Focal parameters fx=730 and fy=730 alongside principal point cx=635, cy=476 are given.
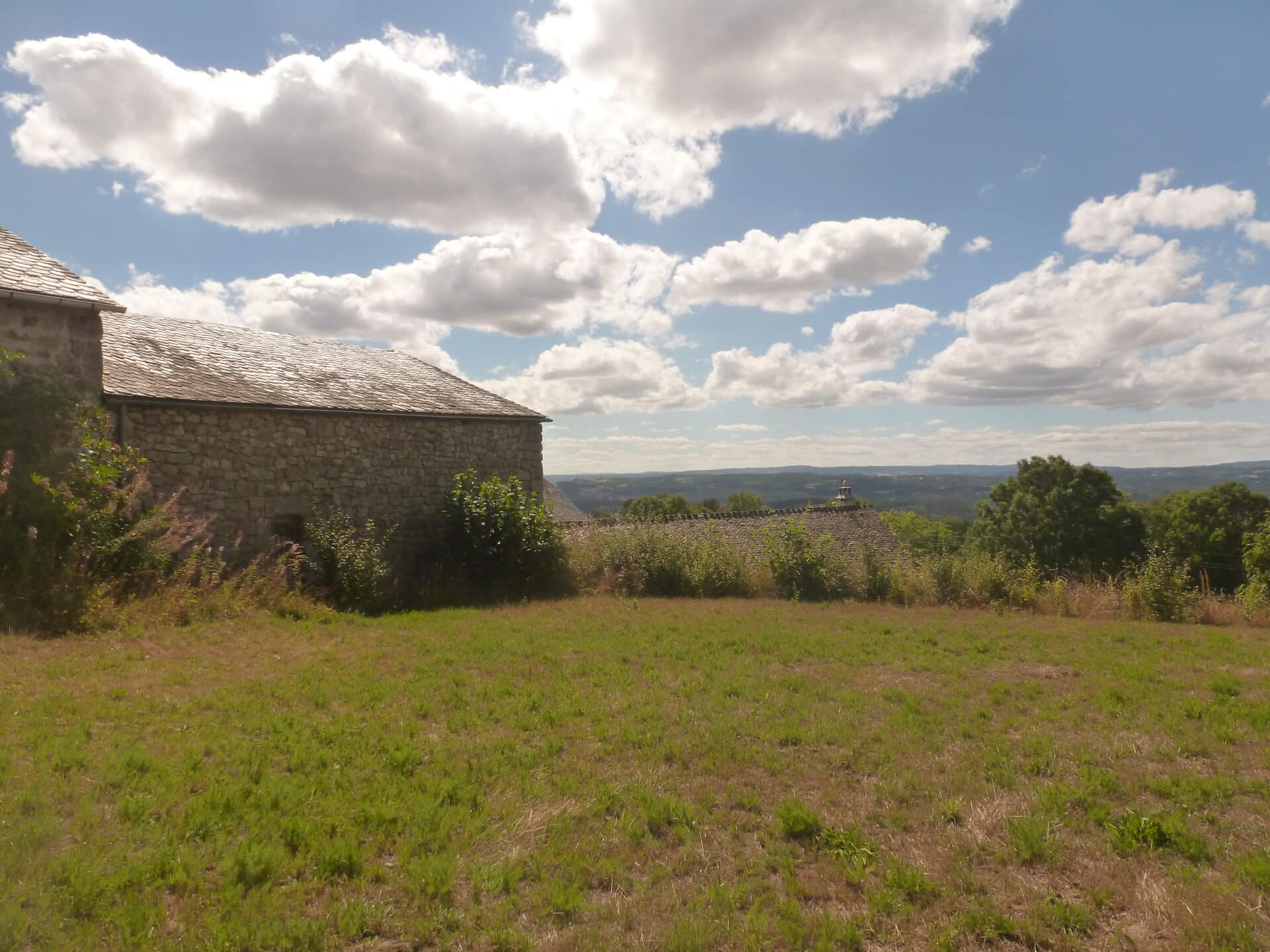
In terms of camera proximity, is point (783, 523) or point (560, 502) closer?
point (783, 523)

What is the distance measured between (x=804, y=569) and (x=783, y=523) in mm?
2082

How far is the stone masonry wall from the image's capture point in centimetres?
1072

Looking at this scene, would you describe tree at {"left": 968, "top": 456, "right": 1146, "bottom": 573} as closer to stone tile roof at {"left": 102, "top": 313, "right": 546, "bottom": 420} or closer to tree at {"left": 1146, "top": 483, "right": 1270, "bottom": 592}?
tree at {"left": 1146, "top": 483, "right": 1270, "bottom": 592}

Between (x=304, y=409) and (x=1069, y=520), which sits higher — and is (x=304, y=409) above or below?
above

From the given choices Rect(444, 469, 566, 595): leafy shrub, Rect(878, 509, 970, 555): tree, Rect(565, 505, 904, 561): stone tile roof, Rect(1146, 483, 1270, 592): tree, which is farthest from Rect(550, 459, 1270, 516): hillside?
Rect(444, 469, 566, 595): leafy shrub

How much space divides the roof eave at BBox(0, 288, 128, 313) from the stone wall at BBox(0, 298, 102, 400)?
11 centimetres

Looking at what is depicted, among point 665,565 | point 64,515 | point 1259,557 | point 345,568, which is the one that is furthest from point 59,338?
point 1259,557

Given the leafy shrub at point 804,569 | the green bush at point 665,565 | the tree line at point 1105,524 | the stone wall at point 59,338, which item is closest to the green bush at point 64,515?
the stone wall at point 59,338

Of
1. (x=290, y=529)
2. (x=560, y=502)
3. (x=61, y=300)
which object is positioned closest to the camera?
(x=61, y=300)

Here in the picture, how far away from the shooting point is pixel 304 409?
12.1 m

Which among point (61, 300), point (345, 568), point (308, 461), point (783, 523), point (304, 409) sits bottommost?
point (345, 568)

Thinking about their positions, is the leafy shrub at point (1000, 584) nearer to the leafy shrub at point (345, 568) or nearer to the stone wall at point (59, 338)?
the leafy shrub at point (345, 568)

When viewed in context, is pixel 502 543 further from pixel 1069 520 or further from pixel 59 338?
pixel 1069 520

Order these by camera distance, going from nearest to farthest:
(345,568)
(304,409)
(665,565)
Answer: (345,568) → (304,409) → (665,565)
